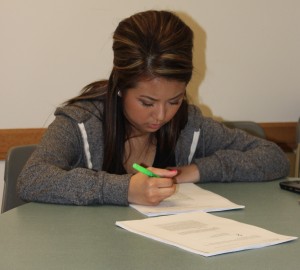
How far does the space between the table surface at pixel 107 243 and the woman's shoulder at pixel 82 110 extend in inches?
13.7

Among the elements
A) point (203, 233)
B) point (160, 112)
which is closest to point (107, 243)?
point (203, 233)

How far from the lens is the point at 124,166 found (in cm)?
171

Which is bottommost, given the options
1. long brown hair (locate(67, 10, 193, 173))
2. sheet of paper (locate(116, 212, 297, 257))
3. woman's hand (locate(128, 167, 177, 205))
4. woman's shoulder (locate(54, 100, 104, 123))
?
sheet of paper (locate(116, 212, 297, 257))

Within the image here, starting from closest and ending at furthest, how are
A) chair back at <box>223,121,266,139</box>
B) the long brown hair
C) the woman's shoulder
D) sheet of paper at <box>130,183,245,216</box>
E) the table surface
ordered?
the table surface
sheet of paper at <box>130,183,245,216</box>
the long brown hair
the woman's shoulder
chair back at <box>223,121,266,139</box>

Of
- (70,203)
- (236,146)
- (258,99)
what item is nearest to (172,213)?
(70,203)

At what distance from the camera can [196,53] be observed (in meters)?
2.57

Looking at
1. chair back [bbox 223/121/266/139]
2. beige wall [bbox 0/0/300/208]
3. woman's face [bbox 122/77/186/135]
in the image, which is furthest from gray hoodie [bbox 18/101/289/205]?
beige wall [bbox 0/0/300/208]

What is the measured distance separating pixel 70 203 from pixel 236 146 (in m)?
0.67

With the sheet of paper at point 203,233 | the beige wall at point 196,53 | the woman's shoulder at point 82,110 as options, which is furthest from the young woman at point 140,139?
the beige wall at point 196,53

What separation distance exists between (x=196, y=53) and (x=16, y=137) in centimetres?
90

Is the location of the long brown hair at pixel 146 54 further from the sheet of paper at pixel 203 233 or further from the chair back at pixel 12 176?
the sheet of paper at pixel 203 233

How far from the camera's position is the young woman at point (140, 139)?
1.35 m

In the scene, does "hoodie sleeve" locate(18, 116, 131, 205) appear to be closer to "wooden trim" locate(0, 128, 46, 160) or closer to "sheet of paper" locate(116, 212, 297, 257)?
"sheet of paper" locate(116, 212, 297, 257)

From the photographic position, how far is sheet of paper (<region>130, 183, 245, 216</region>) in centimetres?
129
